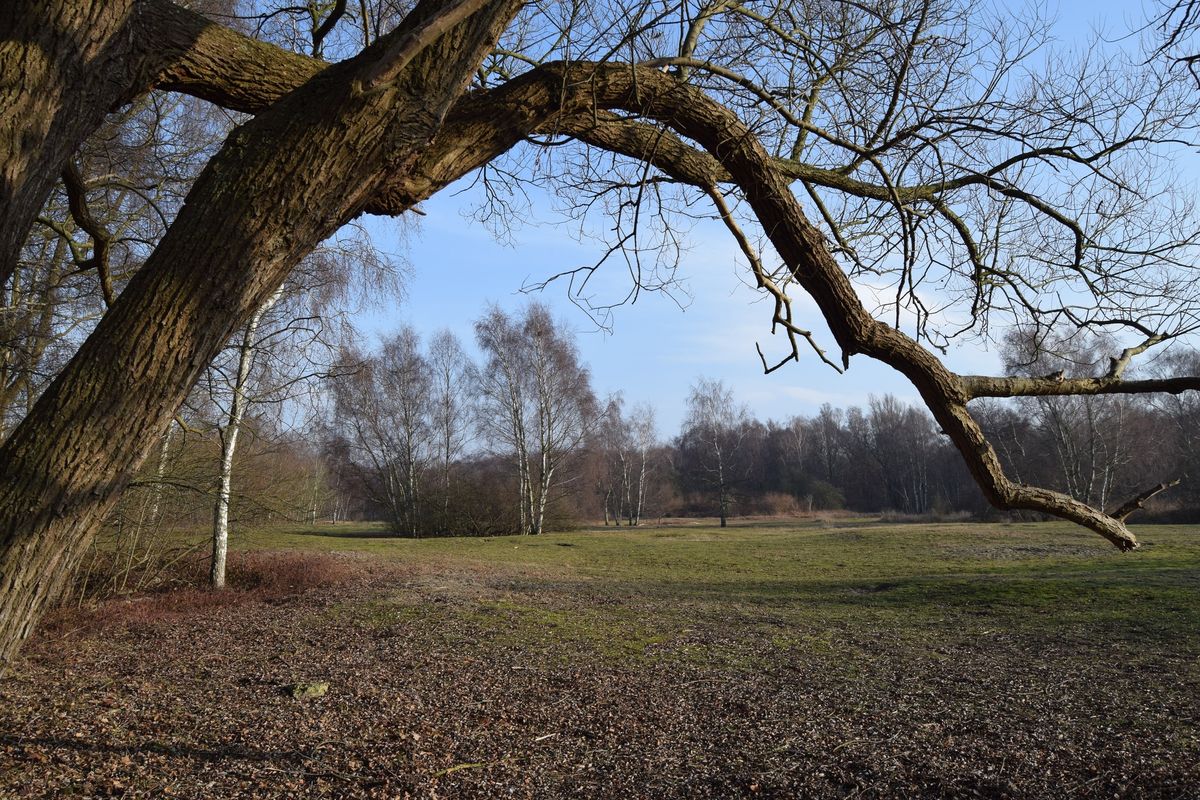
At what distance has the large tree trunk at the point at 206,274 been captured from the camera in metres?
1.67

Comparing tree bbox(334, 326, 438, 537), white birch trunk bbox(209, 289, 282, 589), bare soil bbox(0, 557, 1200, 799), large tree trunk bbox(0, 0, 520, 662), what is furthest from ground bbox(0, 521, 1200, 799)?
tree bbox(334, 326, 438, 537)

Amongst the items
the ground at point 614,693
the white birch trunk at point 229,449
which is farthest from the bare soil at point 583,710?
the white birch trunk at point 229,449

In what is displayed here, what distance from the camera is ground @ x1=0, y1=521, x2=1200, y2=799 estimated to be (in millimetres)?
3977

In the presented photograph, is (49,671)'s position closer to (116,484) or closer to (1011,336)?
(116,484)

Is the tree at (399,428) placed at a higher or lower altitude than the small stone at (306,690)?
higher

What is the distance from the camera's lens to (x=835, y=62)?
11.4ft

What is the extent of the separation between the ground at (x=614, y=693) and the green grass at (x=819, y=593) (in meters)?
0.09

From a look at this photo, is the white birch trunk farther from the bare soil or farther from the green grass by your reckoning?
the green grass

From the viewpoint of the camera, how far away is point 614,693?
583 cm

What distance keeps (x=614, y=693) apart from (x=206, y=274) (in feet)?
16.1

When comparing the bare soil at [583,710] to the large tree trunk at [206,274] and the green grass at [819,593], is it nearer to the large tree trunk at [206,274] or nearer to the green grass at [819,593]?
the green grass at [819,593]

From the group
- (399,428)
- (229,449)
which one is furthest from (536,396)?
(229,449)

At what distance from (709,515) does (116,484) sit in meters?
50.8

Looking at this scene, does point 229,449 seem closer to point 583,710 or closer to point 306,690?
point 306,690
